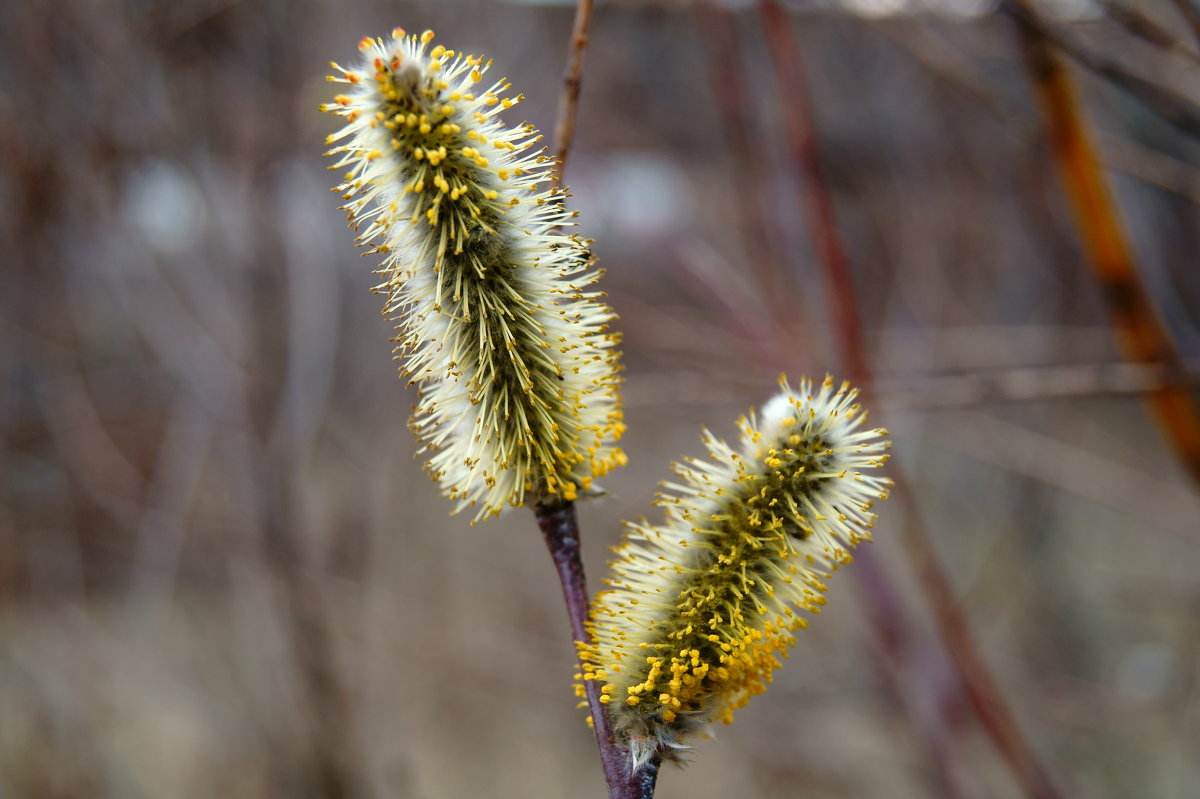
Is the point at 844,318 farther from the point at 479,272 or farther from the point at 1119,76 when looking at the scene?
the point at 479,272

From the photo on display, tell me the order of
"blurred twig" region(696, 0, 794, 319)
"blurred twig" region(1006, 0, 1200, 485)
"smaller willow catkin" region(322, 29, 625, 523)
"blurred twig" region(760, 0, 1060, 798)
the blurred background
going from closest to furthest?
"smaller willow catkin" region(322, 29, 625, 523), "blurred twig" region(1006, 0, 1200, 485), "blurred twig" region(760, 0, 1060, 798), "blurred twig" region(696, 0, 794, 319), the blurred background

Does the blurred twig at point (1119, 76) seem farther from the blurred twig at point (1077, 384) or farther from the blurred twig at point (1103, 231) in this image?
the blurred twig at point (1077, 384)

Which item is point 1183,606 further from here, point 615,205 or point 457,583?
point 457,583

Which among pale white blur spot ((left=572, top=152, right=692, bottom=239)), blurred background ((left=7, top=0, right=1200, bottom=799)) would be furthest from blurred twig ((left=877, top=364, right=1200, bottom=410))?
pale white blur spot ((left=572, top=152, right=692, bottom=239))

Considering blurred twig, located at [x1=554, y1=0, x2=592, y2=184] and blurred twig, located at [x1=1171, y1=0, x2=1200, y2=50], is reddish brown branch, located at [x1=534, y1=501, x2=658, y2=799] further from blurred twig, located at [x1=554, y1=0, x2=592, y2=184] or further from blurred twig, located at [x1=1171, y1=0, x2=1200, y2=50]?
blurred twig, located at [x1=1171, y1=0, x2=1200, y2=50]

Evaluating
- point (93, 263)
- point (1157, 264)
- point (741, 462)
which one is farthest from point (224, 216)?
point (1157, 264)

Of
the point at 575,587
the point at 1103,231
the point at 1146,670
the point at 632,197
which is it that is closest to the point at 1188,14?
the point at 1103,231
